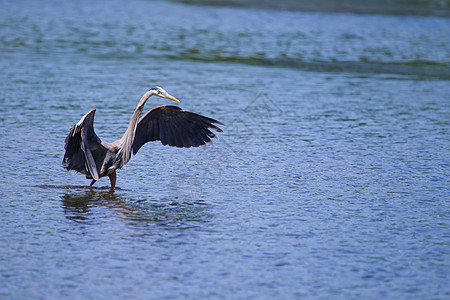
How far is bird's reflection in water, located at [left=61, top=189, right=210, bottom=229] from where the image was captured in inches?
Result: 335

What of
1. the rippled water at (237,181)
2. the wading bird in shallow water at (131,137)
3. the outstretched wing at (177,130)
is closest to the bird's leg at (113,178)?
the wading bird in shallow water at (131,137)

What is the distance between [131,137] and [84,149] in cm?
81

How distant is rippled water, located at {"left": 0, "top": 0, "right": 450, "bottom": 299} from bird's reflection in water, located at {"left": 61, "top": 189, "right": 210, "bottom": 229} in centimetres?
3

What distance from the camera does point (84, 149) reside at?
29.9 ft

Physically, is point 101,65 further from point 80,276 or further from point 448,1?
point 448,1

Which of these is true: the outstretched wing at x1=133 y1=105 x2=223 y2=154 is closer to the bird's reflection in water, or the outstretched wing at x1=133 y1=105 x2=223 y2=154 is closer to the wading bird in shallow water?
the wading bird in shallow water

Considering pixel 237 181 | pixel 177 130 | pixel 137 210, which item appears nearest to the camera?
pixel 137 210

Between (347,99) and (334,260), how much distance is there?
32.6 feet

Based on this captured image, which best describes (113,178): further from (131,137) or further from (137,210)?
(137,210)

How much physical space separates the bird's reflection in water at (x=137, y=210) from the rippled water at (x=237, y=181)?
0.03 metres

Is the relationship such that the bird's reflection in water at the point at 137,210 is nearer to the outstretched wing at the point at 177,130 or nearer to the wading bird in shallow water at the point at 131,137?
the wading bird in shallow water at the point at 131,137

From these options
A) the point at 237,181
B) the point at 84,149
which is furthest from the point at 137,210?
the point at 237,181

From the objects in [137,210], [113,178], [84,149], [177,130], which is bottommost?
[137,210]

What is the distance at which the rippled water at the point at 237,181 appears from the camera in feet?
23.1
